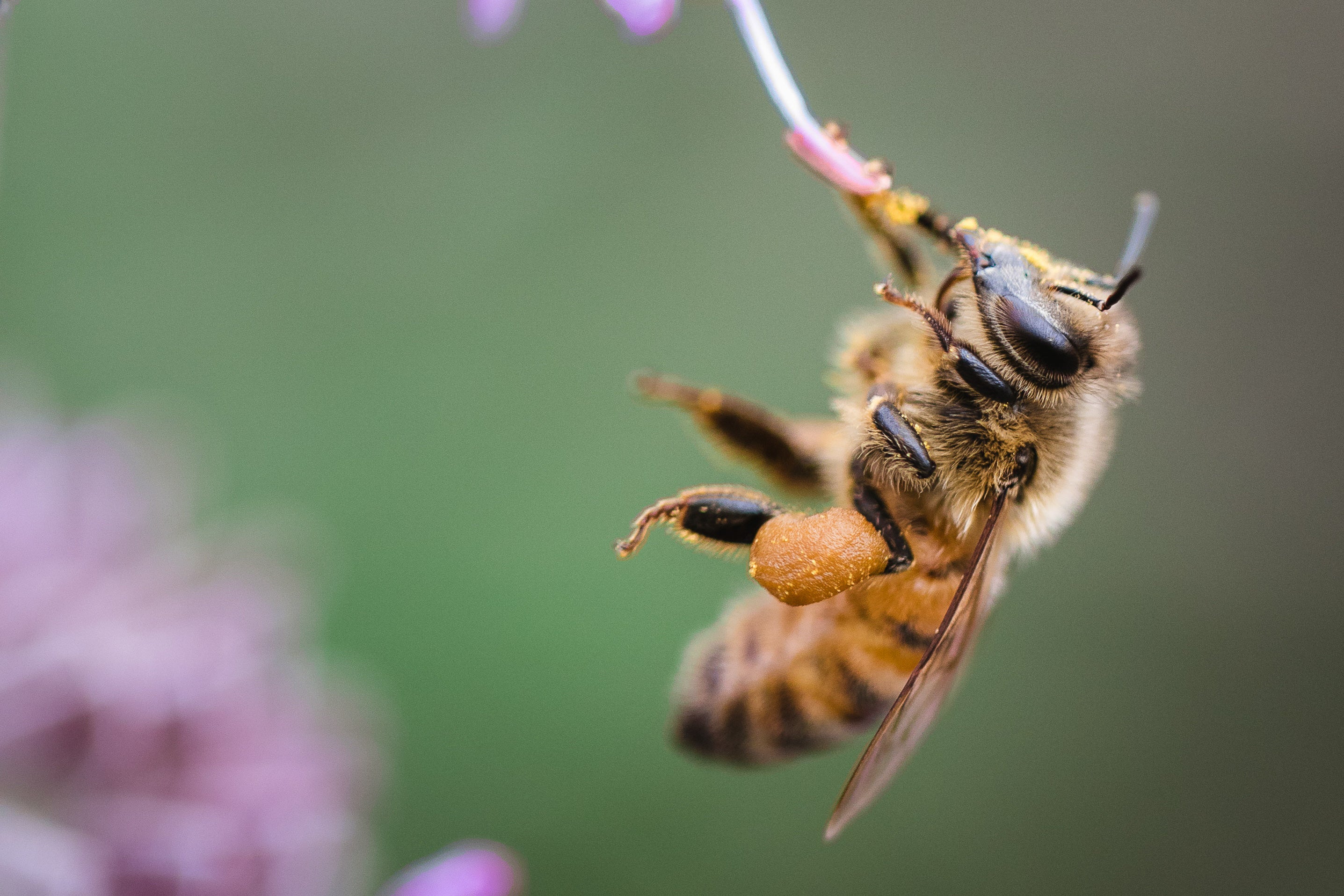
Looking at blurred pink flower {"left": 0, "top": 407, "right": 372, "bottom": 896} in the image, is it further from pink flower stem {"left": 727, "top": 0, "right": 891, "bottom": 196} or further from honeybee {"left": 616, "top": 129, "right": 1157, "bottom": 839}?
pink flower stem {"left": 727, "top": 0, "right": 891, "bottom": 196}

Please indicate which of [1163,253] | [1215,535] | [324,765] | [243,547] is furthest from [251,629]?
[1163,253]

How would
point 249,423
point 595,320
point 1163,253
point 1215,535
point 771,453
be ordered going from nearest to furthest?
point 771,453
point 249,423
point 595,320
point 1215,535
point 1163,253

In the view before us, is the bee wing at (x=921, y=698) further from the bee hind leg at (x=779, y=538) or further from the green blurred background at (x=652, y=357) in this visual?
the green blurred background at (x=652, y=357)

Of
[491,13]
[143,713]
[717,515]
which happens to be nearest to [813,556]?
[717,515]

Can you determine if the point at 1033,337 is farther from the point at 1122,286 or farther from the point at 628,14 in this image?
the point at 628,14

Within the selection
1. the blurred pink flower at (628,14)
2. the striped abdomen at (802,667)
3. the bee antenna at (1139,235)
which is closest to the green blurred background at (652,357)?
the striped abdomen at (802,667)

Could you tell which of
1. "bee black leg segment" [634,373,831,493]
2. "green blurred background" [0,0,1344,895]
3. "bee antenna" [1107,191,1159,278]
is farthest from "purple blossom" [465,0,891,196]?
"green blurred background" [0,0,1344,895]

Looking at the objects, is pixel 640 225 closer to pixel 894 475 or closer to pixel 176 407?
pixel 176 407
